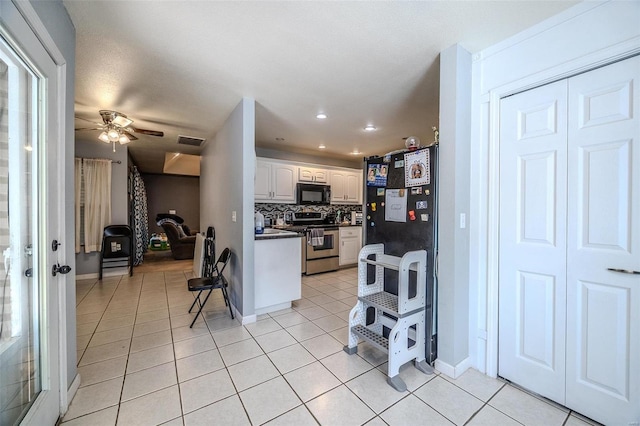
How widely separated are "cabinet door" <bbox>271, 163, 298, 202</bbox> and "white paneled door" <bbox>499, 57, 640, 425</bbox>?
3.74m

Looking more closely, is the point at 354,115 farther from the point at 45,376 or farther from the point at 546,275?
the point at 45,376

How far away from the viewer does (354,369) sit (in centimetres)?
195

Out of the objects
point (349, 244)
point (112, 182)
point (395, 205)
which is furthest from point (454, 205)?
point (112, 182)

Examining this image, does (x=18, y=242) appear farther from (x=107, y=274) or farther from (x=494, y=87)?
(x=107, y=274)

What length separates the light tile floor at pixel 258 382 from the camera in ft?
4.88

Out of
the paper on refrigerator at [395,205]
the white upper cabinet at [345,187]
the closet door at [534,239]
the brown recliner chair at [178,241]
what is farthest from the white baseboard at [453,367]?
the brown recliner chair at [178,241]

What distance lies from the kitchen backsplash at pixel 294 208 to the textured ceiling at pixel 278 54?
2075mm

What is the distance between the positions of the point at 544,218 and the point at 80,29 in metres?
3.37

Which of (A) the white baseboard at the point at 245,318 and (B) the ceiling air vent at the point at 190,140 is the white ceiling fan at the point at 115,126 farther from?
(A) the white baseboard at the point at 245,318

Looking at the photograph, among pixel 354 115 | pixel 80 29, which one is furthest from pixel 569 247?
pixel 80 29

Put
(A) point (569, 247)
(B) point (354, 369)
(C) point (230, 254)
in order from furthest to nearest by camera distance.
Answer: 1. (C) point (230, 254)
2. (B) point (354, 369)
3. (A) point (569, 247)

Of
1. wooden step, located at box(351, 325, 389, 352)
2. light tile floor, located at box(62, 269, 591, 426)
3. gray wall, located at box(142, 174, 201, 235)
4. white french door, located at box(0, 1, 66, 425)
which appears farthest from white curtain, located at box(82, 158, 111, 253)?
wooden step, located at box(351, 325, 389, 352)

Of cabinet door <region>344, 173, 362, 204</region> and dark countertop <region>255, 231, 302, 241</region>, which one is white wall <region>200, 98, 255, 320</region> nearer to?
dark countertop <region>255, 231, 302, 241</region>

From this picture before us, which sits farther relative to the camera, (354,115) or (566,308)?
(354,115)
